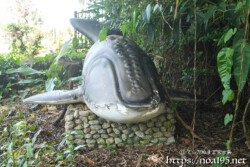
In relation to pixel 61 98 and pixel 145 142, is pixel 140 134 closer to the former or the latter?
pixel 145 142

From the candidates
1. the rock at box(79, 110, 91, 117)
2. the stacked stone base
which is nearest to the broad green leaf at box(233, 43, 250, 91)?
the stacked stone base

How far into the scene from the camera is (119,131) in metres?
2.20

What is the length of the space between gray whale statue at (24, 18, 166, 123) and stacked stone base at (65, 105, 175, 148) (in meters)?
0.20

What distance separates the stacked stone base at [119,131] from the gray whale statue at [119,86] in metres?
0.20

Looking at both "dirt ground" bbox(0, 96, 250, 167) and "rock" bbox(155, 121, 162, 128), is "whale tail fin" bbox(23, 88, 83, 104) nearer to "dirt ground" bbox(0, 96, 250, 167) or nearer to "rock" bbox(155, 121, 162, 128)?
"dirt ground" bbox(0, 96, 250, 167)

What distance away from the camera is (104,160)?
6.36 ft

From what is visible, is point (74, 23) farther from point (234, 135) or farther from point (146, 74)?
point (234, 135)

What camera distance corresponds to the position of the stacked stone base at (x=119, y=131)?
2184 mm

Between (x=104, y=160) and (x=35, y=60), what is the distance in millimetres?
4318

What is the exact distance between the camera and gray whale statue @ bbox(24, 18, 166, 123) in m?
1.84

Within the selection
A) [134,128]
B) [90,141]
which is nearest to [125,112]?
[134,128]

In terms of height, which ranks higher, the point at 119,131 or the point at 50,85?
the point at 50,85

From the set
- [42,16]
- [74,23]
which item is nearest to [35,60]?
[74,23]

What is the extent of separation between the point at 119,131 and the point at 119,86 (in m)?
0.54
